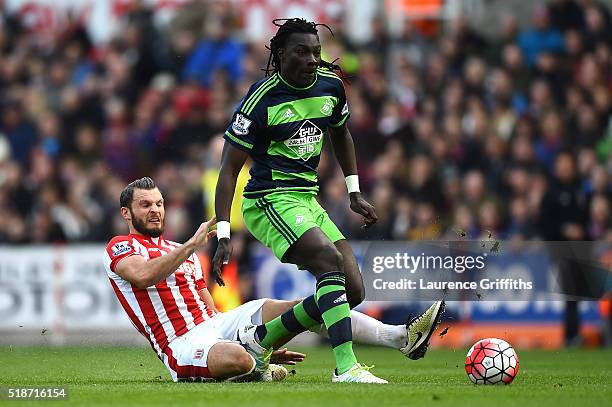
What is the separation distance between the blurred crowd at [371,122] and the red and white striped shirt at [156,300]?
204 inches

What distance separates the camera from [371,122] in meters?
15.8

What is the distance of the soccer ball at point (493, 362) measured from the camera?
7.70 meters

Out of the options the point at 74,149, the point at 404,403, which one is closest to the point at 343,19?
the point at 74,149

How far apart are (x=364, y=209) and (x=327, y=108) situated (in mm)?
789

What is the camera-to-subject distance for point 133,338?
1396 cm

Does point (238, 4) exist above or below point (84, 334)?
above

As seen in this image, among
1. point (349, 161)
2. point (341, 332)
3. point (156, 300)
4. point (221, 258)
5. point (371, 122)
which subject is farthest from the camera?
point (371, 122)

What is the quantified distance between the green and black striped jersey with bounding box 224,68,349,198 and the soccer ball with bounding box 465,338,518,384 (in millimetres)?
1503

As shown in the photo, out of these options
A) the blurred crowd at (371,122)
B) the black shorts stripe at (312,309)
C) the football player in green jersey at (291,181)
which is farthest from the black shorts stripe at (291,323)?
the blurred crowd at (371,122)

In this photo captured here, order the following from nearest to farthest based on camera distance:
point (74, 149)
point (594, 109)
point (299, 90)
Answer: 1. point (299, 90)
2. point (594, 109)
3. point (74, 149)

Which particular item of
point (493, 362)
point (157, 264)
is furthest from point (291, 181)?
point (493, 362)

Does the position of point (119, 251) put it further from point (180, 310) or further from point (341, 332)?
point (341, 332)

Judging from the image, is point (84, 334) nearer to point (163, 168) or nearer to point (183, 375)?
point (163, 168)

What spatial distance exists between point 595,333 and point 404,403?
7.38 metres
